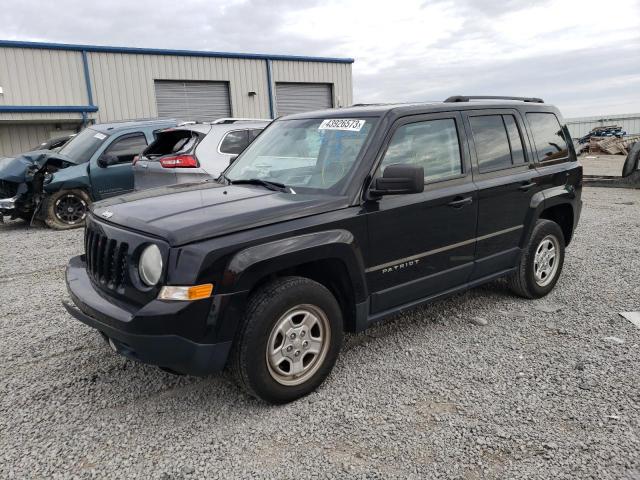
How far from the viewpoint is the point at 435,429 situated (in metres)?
3.01

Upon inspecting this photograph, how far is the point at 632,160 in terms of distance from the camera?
1255cm

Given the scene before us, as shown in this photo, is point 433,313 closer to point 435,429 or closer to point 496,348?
point 496,348

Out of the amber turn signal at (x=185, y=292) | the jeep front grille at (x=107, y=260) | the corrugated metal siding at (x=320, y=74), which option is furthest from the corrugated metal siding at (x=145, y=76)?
the amber turn signal at (x=185, y=292)

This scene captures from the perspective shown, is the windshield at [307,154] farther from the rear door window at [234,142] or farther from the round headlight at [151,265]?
the rear door window at [234,142]

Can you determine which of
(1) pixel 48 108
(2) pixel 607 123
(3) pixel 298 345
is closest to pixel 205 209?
(3) pixel 298 345

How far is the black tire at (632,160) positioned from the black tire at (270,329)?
11.7 m

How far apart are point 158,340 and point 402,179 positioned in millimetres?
1735

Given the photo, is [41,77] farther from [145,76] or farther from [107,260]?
[107,260]

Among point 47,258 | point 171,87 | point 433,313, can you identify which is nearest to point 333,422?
point 433,313

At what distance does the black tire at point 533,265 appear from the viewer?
4.89m

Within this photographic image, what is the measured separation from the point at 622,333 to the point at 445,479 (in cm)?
252

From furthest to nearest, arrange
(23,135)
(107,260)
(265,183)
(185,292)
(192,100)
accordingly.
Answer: (192,100), (23,135), (265,183), (107,260), (185,292)

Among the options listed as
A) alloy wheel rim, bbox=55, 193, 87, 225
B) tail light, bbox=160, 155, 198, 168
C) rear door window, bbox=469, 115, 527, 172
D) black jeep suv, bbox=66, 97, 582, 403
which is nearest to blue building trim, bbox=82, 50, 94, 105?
alloy wheel rim, bbox=55, 193, 87, 225

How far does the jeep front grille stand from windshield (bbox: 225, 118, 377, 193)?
120 centimetres
